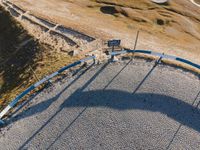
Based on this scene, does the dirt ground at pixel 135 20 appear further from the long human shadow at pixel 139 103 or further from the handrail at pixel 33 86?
the long human shadow at pixel 139 103

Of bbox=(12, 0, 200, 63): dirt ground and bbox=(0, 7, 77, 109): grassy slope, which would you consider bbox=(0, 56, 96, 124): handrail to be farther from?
bbox=(12, 0, 200, 63): dirt ground

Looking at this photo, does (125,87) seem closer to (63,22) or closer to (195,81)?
(195,81)

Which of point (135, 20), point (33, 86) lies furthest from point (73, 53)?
point (135, 20)

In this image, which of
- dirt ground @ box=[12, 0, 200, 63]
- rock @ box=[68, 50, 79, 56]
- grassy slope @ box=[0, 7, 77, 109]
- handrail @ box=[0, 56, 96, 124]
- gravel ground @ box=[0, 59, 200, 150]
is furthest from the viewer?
dirt ground @ box=[12, 0, 200, 63]

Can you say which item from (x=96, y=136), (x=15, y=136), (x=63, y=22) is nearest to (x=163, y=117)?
(x=96, y=136)

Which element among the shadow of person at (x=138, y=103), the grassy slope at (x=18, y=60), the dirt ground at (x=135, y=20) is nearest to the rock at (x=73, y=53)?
the grassy slope at (x=18, y=60)

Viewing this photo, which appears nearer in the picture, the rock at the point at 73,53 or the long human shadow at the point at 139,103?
the long human shadow at the point at 139,103

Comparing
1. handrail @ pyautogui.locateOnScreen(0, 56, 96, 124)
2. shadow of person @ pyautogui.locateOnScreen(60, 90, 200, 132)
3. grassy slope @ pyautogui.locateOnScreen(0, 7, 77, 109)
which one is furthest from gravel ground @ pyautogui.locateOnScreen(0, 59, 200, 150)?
grassy slope @ pyautogui.locateOnScreen(0, 7, 77, 109)
